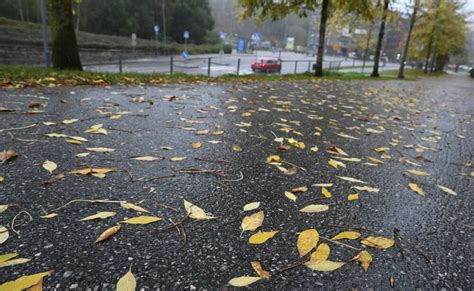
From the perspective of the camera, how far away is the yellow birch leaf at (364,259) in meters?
1.43

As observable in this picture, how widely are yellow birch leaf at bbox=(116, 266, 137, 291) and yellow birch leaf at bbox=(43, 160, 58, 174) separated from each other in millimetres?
1263

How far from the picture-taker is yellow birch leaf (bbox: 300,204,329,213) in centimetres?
190

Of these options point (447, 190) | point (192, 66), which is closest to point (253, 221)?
point (447, 190)

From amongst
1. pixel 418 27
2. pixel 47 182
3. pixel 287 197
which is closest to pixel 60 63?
pixel 47 182

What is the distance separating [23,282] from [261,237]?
1.03 m

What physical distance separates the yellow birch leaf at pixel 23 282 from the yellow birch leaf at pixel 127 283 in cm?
30

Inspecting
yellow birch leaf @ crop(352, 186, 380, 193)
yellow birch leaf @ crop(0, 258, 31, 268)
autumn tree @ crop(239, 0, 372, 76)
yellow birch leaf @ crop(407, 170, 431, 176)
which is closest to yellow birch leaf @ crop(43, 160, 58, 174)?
yellow birch leaf @ crop(0, 258, 31, 268)

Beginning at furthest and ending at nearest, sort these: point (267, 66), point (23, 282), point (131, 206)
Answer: point (267, 66), point (131, 206), point (23, 282)

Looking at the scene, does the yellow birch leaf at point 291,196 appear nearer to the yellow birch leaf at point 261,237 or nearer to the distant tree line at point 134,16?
the yellow birch leaf at point 261,237

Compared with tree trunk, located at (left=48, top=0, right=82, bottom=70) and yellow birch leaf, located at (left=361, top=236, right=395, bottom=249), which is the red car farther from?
yellow birch leaf, located at (left=361, top=236, right=395, bottom=249)

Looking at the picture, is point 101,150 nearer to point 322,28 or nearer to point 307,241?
point 307,241

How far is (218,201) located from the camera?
1950mm

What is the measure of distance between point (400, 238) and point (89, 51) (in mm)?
32845

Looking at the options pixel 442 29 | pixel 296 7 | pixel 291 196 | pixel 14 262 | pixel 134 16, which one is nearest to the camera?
pixel 14 262
